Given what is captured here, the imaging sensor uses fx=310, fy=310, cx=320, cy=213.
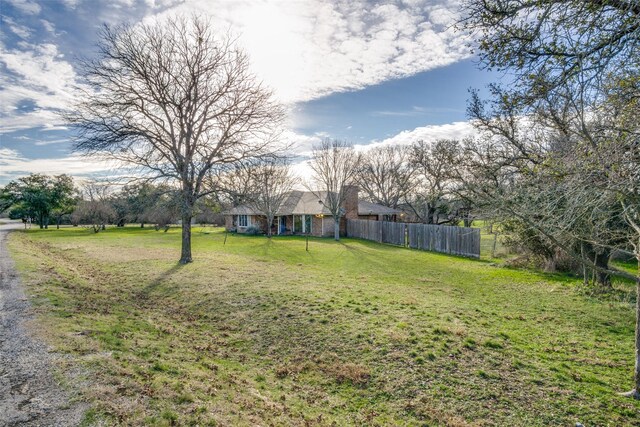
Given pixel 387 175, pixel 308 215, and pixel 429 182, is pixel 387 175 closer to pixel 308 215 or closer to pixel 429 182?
pixel 429 182

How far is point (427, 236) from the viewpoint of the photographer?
2258cm

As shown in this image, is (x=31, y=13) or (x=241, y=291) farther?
(x=31, y=13)

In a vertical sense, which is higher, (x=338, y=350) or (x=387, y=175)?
(x=387, y=175)

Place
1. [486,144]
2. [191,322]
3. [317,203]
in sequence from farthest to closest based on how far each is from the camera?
1. [317,203]
2. [486,144]
3. [191,322]

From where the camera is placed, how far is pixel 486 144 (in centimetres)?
1367

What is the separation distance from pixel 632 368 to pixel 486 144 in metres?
10.3

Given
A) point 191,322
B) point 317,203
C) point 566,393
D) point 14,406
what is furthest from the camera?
point 317,203

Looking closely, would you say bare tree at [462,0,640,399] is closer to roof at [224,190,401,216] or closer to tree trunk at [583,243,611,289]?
tree trunk at [583,243,611,289]

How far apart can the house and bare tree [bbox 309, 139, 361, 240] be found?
2050 mm

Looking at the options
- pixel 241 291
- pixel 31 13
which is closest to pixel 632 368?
pixel 241 291

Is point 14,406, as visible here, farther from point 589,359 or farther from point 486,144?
point 486,144

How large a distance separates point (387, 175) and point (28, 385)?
142 ft

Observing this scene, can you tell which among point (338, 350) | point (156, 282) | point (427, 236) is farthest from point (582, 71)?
point (427, 236)

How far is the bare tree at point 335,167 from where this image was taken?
3000cm
